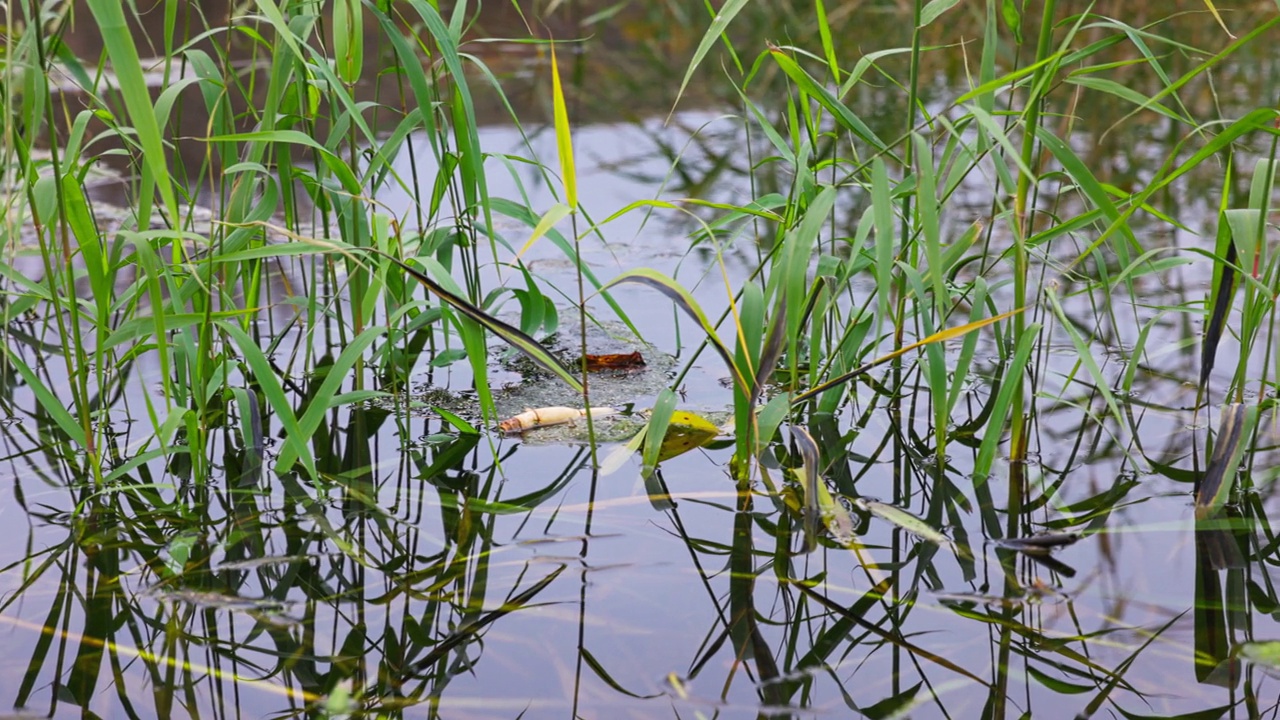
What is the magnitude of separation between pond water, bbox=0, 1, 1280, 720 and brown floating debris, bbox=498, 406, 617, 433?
3 centimetres

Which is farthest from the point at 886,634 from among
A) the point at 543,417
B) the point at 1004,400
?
the point at 543,417

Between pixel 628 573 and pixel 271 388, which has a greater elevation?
pixel 271 388

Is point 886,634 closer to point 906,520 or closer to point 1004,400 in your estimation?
point 906,520

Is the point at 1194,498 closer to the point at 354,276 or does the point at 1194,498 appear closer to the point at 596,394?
the point at 596,394

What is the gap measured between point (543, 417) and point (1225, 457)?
0.84m

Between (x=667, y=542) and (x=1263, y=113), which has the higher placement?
(x=1263, y=113)

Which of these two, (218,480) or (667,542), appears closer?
(667,542)

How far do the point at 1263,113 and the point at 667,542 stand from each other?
731 mm

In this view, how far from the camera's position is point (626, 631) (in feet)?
3.56

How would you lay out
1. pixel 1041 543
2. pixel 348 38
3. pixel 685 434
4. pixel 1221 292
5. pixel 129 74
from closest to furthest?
pixel 129 74
pixel 1041 543
pixel 1221 292
pixel 348 38
pixel 685 434

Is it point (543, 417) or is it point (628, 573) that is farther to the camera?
point (543, 417)

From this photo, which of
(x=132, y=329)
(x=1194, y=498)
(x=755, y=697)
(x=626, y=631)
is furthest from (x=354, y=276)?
(x=1194, y=498)

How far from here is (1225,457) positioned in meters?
1.26

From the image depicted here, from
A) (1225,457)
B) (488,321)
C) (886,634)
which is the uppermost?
(488,321)
